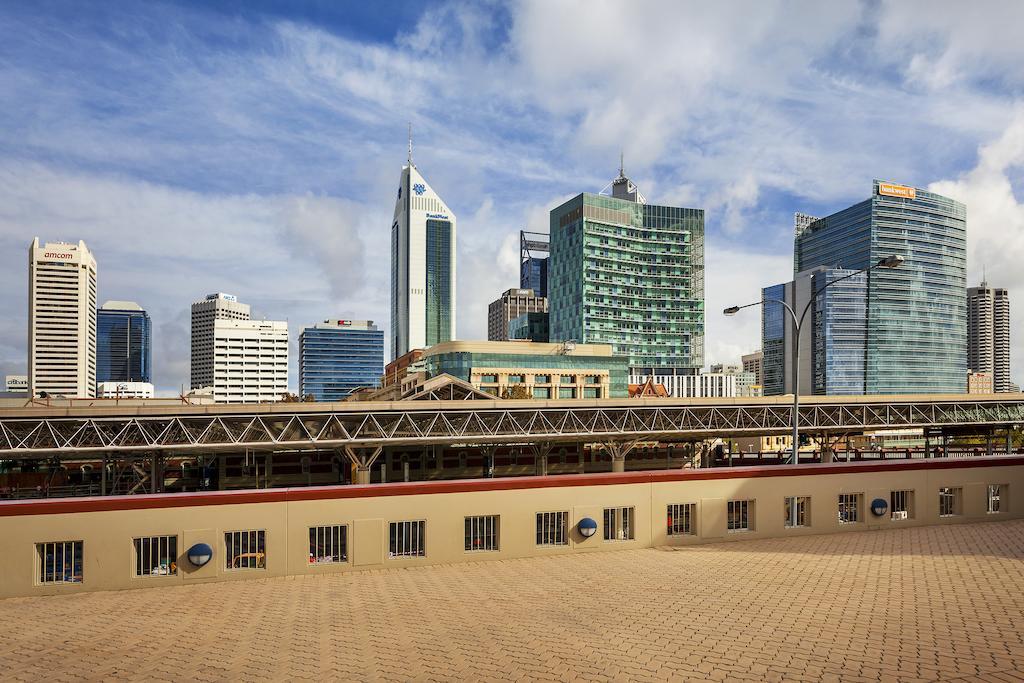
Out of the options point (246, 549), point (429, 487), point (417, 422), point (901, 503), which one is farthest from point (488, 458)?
point (246, 549)

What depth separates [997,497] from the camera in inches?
1063

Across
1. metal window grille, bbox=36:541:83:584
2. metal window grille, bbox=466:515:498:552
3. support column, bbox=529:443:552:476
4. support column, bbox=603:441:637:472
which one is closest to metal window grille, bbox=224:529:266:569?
metal window grille, bbox=36:541:83:584

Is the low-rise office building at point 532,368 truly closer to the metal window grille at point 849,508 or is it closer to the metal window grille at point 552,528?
the metal window grille at point 849,508

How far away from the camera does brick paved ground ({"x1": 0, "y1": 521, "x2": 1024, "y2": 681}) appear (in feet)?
39.0

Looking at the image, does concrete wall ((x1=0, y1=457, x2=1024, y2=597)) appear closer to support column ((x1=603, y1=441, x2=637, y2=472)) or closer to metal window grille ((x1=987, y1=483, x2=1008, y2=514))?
metal window grille ((x1=987, y1=483, x2=1008, y2=514))

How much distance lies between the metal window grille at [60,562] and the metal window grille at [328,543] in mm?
5676

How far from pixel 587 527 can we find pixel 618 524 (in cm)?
126

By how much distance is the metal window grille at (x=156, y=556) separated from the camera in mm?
17922

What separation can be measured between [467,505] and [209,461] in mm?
64472

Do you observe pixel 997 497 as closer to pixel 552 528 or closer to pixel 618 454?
pixel 552 528

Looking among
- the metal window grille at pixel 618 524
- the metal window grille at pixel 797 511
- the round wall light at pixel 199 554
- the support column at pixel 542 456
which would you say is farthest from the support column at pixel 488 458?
the round wall light at pixel 199 554

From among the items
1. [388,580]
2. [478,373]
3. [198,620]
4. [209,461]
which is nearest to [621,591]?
[388,580]

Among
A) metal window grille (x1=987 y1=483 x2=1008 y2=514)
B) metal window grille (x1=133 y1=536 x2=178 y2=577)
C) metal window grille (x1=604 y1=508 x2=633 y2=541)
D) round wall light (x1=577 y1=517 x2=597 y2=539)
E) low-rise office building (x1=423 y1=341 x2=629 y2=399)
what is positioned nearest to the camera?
metal window grille (x1=133 y1=536 x2=178 y2=577)

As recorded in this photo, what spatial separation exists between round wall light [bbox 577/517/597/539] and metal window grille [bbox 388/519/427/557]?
4884 mm
